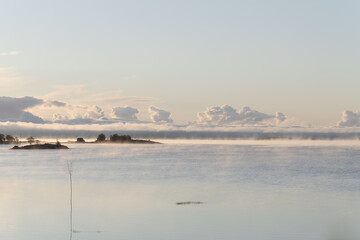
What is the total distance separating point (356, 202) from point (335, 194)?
379 inches

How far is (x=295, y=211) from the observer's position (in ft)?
184

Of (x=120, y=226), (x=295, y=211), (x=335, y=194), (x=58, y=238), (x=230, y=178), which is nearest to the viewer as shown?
(x=58, y=238)

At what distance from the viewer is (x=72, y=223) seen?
1884 inches

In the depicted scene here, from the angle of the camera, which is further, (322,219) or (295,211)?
(295,211)

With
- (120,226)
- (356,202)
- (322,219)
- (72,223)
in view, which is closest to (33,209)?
(72,223)

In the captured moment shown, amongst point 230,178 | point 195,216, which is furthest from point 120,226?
point 230,178

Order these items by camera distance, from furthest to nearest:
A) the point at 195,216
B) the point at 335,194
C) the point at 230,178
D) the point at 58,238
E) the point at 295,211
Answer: the point at 230,178 < the point at 335,194 < the point at 295,211 < the point at 195,216 < the point at 58,238

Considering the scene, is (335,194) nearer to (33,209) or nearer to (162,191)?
(162,191)

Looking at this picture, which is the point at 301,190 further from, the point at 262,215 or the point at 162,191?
the point at 262,215

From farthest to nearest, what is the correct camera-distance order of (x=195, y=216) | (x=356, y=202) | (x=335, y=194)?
(x=335, y=194) < (x=356, y=202) < (x=195, y=216)

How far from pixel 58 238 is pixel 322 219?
25957 mm

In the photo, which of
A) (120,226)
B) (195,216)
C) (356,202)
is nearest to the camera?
(120,226)

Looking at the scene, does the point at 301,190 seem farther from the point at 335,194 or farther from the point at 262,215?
the point at 262,215

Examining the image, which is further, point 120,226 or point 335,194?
point 335,194
